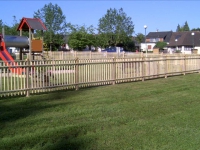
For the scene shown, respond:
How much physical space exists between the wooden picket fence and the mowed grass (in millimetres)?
655

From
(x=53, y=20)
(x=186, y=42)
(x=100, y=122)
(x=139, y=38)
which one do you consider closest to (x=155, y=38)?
(x=139, y=38)

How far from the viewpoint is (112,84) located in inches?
495

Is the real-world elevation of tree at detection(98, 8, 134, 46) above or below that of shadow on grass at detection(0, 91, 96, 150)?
above

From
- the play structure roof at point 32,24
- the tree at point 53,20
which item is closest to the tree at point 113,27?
the tree at point 53,20

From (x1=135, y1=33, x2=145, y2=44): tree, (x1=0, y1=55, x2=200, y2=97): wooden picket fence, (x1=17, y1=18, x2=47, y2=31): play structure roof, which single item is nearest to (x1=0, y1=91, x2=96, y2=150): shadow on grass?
(x1=0, y1=55, x2=200, y2=97): wooden picket fence

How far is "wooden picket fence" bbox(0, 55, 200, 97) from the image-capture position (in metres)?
9.48

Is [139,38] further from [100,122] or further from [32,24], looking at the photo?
[100,122]

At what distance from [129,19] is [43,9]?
20.6 meters

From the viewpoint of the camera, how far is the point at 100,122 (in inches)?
246

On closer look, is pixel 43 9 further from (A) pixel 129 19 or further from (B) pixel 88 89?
(B) pixel 88 89

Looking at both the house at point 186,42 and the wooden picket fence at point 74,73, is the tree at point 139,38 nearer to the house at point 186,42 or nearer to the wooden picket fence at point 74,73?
the house at point 186,42

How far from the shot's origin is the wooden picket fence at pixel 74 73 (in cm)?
948

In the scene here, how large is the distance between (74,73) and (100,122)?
4.86m

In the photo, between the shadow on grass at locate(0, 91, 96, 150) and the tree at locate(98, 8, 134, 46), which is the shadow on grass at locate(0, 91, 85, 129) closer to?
the shadow on grass at locate(0, 91, 96, 150)
